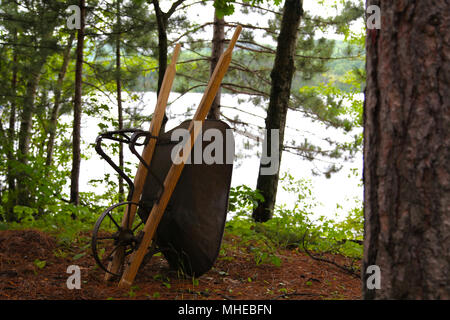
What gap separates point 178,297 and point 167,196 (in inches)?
26.3

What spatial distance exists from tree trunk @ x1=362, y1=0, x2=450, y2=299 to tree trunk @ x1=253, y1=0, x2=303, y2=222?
12.8 feet

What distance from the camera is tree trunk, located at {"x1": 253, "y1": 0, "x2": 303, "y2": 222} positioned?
18.5 ft

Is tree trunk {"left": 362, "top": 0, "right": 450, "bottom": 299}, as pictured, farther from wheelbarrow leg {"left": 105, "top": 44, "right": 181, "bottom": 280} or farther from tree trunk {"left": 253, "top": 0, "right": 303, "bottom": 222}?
tree trunk {"left": 253, "top": 0, "right": 303, "bottom": 222}

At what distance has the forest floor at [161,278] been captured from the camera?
2.58 metres

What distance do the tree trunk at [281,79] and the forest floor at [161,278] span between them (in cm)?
173

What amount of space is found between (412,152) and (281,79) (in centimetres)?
414

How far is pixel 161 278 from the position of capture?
2.93 metres

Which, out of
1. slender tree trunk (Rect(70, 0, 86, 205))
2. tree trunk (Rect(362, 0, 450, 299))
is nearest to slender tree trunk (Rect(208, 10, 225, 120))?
slender tree trunk (Rect(70, 0, 86, 205))
